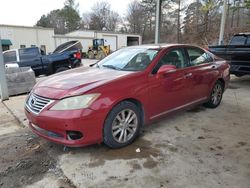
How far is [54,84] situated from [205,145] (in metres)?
2.36

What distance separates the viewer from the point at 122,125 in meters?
3.26

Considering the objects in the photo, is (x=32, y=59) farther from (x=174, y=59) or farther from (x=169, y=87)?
(x=169, y=87)

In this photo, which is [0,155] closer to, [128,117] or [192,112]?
[128,117]

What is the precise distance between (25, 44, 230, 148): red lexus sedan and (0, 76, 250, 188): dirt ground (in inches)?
11.1

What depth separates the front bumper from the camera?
2814 millimetres

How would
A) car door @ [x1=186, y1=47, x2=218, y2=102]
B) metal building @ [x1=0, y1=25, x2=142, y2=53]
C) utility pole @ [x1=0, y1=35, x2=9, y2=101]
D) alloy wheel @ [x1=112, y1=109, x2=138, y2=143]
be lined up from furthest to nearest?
metal building @ [x1=0, y1=25, x2=142, y2=53], utility pole @ [x1=0, y1=35, x2=9, y2=101], car door @ [x1=186, y1=47, x2=218, y2=102], alloy wheel @ [x1=112, y1=109, x2=138, y2=143]

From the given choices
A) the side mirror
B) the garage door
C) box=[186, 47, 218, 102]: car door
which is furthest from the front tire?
the garage door

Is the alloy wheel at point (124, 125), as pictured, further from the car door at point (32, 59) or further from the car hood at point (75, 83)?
the car door at point (32, 59)

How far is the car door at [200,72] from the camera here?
14.2 feet

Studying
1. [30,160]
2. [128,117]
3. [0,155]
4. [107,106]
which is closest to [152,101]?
[128,117]

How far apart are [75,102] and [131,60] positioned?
1.45m

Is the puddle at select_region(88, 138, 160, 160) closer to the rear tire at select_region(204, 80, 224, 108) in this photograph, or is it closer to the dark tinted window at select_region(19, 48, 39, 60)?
the rear tire at select_region(204, 80, 224, 108)

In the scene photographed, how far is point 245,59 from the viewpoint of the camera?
7.16 meters

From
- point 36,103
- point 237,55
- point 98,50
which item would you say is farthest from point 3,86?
point 98,50
